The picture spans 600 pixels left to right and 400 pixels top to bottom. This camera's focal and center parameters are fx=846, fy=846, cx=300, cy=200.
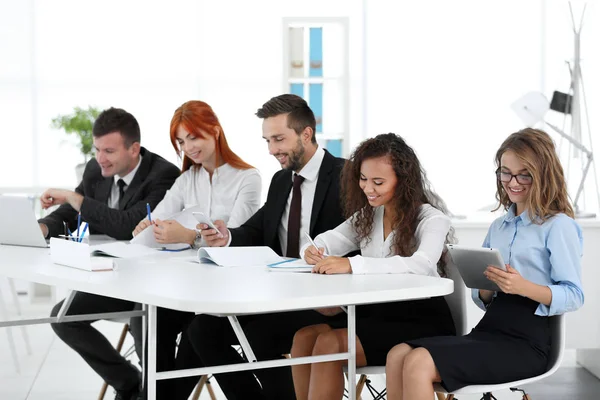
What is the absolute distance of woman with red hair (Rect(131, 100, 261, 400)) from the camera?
3.07 metres

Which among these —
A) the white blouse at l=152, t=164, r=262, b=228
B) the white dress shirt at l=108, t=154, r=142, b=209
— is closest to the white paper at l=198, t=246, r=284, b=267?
the white blouse at l=152, t=164, r=262, b=228

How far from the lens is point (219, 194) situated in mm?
3348

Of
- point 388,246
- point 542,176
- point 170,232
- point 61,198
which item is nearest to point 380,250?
point 388,246

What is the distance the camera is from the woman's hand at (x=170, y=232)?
9.34 feet

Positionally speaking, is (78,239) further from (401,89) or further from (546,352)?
(401,89)

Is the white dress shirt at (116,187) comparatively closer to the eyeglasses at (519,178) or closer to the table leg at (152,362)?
the table leg at (152,362)

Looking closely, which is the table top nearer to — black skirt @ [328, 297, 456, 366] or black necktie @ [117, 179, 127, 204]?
black skirt @ [328, 297, 456, 366]

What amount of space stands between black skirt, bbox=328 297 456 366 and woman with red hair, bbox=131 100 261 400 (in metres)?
0.88

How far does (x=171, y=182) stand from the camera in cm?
357

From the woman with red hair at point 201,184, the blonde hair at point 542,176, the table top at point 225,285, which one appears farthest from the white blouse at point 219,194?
the blonde hair at point 542,176

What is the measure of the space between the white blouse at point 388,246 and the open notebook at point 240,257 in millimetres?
Result: 166

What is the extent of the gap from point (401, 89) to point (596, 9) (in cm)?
171

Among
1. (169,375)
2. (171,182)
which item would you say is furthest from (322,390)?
(171,182)

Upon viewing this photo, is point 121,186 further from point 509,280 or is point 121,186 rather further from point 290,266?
point 509,280
